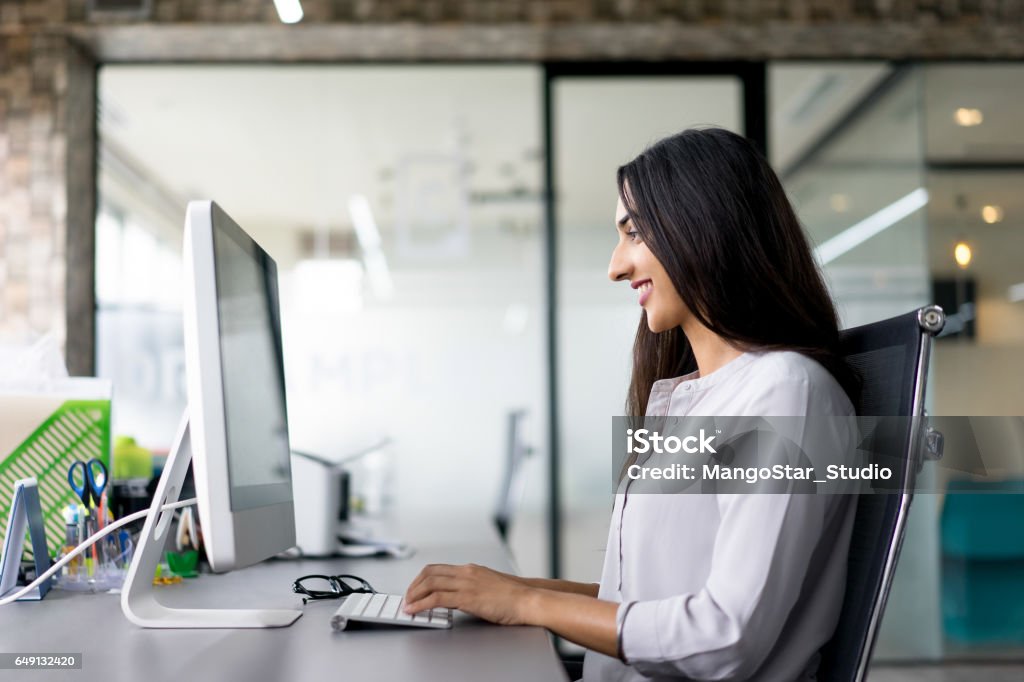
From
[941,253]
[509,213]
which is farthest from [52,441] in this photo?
[941,253]

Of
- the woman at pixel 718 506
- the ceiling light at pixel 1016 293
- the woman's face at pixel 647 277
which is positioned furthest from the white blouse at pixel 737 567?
the ceiling light at pixel 1016 293

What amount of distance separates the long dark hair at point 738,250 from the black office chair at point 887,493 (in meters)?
0.09

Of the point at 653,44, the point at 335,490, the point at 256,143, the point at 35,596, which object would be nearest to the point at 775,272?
the point at 335,490

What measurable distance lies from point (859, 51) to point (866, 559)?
9.28 ft

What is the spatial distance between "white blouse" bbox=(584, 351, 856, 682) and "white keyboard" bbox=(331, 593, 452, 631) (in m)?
0.23

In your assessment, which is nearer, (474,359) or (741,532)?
(741,532)

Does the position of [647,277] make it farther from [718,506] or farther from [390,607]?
[390,607]

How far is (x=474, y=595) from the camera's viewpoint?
45.6 inches

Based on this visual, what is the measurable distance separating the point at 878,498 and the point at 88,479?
1281mm

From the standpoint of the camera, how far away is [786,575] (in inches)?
39.6

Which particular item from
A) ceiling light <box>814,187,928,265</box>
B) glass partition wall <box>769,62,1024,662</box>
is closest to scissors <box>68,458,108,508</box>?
glass partition wall <box>769,62,1024,662</box>

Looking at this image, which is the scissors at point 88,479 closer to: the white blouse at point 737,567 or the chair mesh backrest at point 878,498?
the white blouse at point 737,567

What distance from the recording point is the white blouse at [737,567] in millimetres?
999

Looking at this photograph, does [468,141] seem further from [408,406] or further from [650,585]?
[650,585]
